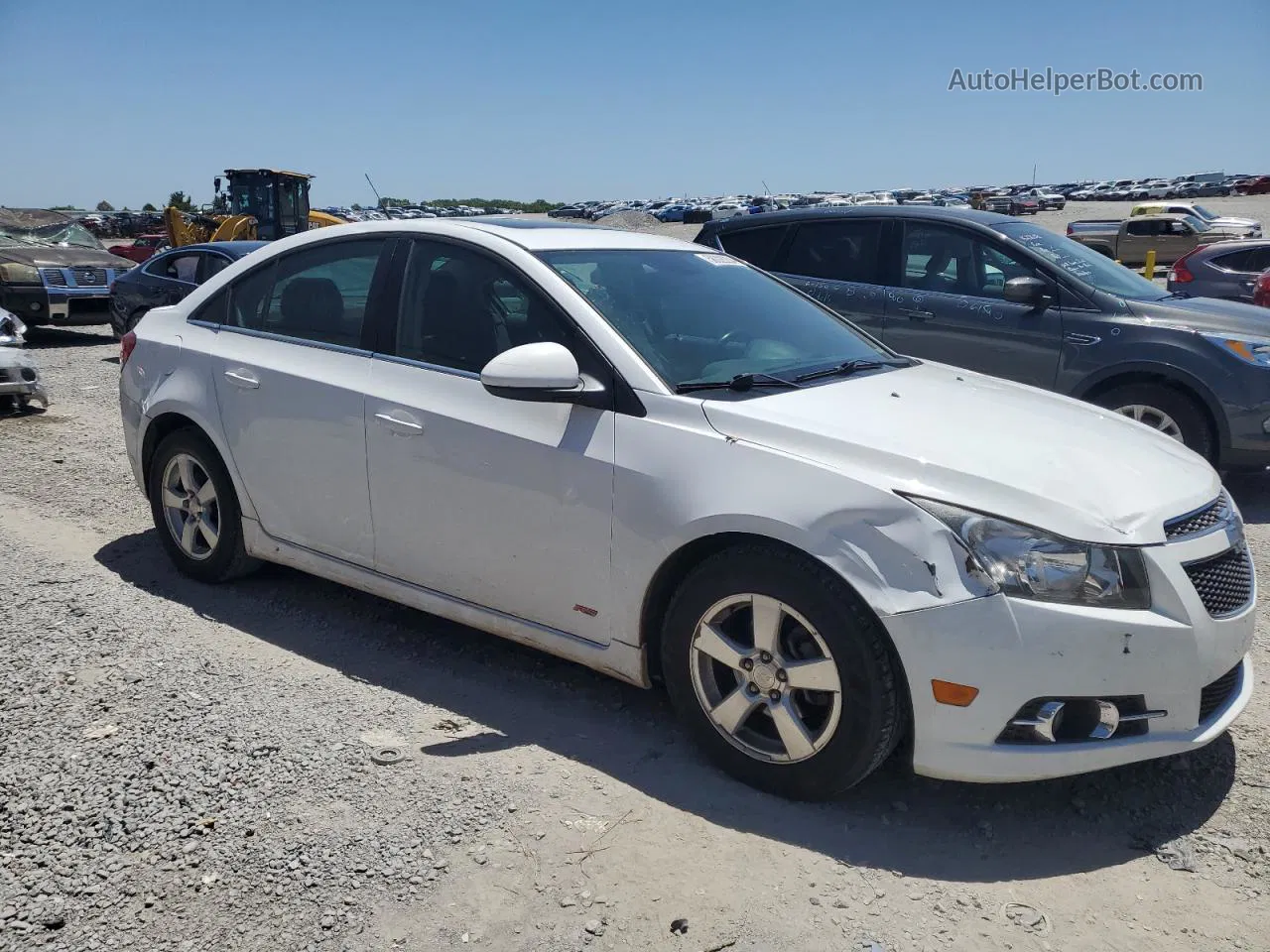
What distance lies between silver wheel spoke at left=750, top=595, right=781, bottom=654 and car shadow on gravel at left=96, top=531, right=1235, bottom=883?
1.56ft

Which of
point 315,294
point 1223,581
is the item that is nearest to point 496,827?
point 1223,581

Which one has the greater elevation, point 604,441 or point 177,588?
point 604,441

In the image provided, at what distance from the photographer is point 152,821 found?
10.2 ft

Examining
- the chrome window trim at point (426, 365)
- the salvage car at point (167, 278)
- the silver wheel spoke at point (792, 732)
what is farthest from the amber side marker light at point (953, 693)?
the salvage car at point (167, 278)

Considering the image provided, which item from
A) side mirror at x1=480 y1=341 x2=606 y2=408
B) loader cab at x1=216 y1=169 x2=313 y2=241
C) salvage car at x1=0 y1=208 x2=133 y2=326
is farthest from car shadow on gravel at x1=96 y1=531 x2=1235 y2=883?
loader cab at x1=216 y1=169 x2=313 y2=241

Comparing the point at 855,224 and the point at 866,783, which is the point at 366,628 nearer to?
the point at 866,783

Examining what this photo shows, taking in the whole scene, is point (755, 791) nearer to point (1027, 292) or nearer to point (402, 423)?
point (402, 423)

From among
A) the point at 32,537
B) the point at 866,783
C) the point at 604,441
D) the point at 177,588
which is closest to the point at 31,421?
the point at 32,537

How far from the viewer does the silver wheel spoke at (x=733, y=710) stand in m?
3.26

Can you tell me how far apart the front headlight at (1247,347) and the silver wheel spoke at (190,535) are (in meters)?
5.96

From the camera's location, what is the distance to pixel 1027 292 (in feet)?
23.4

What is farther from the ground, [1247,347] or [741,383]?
[741,383]

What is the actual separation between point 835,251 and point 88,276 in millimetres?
11676

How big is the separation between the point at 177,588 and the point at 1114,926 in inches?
160
